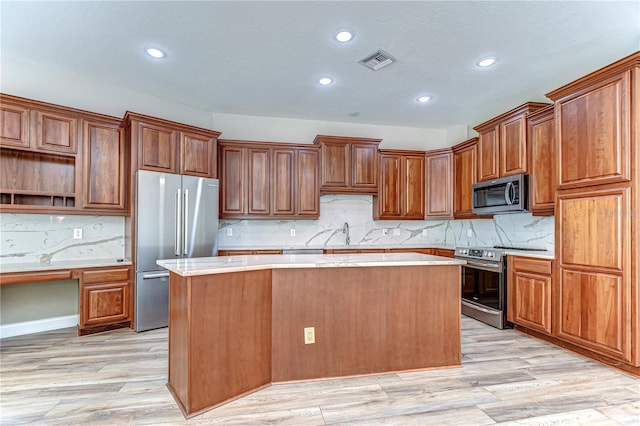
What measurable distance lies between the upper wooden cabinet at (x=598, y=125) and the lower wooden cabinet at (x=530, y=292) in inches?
35.5

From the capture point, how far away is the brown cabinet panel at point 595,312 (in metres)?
2.55

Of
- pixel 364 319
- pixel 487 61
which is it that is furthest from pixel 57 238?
pixel 487 61

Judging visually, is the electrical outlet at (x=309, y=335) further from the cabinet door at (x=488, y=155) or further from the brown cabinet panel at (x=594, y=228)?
the cabinet door at (x=488, y=155)

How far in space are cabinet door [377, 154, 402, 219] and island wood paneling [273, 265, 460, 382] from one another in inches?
99.9

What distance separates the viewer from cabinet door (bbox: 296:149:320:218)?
487 centimetres

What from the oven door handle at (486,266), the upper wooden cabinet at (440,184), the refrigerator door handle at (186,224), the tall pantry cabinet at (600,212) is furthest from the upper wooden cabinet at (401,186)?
the refrigerator door handle at (186,224)

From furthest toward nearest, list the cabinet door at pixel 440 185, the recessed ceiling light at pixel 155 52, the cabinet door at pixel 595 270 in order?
the cabinet door at pixel 440 185 → the recessed ceiling light at pixel 155 52 → the cabinet door at pixel 595 270

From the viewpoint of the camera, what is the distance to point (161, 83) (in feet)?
12.7

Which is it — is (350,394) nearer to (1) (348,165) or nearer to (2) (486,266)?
(2) (486,266)

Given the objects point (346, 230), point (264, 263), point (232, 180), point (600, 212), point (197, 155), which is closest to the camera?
point (264, 263)

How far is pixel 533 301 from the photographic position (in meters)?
3.40

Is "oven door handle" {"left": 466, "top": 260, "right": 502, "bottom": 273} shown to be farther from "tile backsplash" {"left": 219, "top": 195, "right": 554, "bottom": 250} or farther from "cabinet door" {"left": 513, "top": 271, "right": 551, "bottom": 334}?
"tile backsplash" {"left": 219, "top": 195, "right": 554, "bottom": 250}

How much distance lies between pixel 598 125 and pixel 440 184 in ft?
8.34

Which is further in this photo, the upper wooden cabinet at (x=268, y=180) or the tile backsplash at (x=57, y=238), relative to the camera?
the upper wooden cabinet at (x=268, y=180)
